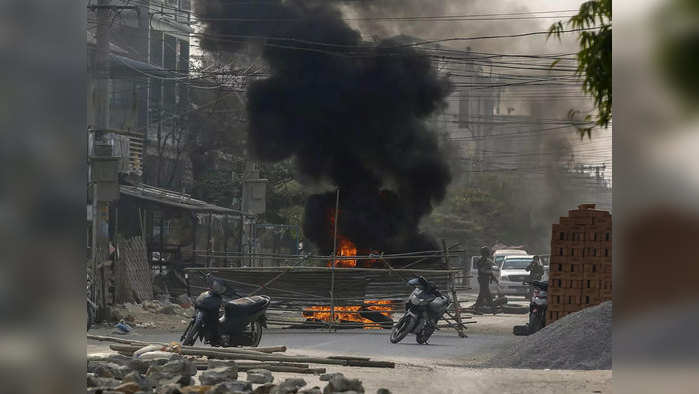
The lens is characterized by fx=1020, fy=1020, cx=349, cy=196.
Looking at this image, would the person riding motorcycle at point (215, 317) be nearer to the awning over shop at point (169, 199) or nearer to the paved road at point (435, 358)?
the paved road at point (435, 358)

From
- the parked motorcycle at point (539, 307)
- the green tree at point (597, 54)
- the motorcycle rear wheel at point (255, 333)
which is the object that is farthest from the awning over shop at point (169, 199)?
the green tree at point (597, 54)

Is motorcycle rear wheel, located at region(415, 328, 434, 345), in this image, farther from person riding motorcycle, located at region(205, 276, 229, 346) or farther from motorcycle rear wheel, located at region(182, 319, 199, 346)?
motorcycle rear wheel, located at region(182, 319, 199, 346)

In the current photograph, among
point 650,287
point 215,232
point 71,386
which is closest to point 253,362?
point 71,386

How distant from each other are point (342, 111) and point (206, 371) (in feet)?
48.0

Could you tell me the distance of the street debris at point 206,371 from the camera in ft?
26.3

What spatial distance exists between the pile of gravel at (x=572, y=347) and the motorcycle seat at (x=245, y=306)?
3.16m

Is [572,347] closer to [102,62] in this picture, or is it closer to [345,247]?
[102,62]

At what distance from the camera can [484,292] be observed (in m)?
20.8

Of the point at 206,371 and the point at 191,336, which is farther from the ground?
the point at 206,371

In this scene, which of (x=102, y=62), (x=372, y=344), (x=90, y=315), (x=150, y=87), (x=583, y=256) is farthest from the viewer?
(x=150, y=87)

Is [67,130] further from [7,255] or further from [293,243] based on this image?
[293,243]

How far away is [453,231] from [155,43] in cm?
943

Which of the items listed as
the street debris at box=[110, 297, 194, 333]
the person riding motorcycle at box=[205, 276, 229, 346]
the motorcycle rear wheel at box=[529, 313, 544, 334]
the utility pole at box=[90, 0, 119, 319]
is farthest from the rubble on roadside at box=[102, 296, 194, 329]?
the motorcycle rear wheel at box=[529, 313, 544, 334]

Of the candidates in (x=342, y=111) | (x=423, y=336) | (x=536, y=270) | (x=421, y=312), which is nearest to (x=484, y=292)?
(x=536, y=270)
